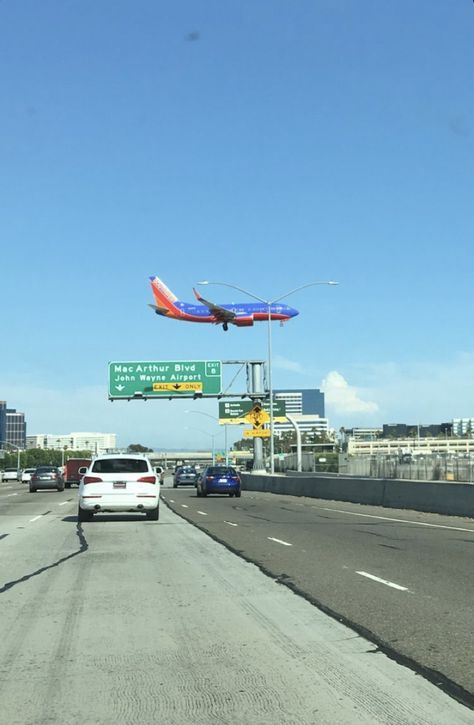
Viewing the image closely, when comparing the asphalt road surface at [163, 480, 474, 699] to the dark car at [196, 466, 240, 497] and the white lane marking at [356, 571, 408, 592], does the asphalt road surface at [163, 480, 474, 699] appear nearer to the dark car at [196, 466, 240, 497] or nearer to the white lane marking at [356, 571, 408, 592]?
the white lane marking at [356, 571, 408, 592]

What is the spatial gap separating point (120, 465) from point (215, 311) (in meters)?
45.2


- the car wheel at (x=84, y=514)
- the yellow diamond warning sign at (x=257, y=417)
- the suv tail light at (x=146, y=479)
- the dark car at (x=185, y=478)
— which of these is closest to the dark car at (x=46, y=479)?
the dark car at (x=185, y=478)

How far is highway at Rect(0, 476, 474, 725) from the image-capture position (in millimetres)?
5719

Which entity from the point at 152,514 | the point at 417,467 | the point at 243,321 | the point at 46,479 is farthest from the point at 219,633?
the point at 243,321

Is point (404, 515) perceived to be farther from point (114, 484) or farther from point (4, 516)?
point (4, 516)

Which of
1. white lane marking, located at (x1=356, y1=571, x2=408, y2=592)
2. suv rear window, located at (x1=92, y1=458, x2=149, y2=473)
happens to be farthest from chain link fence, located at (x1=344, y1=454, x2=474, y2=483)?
white lane marking, located at (x1=356, y1=571, x2=408, y2=592)

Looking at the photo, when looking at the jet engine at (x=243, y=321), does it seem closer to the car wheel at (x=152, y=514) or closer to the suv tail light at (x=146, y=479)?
the car wheel at (x=152, y=514)

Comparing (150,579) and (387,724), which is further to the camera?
(150,579)

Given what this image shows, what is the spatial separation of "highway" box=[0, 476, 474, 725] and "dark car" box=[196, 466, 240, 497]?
25.0m

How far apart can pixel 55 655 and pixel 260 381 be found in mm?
54083

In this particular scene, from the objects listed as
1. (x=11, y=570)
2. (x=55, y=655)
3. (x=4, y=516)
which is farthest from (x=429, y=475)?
(x=55, y=655)

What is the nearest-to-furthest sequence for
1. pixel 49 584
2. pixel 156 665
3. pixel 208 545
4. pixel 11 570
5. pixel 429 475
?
pixel 156 665
pixel 49 584
pixel 11 570
pixel 208 545
pixel 429 475

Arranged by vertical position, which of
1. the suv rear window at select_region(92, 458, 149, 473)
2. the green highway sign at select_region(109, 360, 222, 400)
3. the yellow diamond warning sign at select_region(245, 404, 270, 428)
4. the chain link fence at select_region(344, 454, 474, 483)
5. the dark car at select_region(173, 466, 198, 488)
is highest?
the green highway sign at select_region(109, 360, 222, 400)

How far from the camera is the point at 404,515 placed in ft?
82.8
